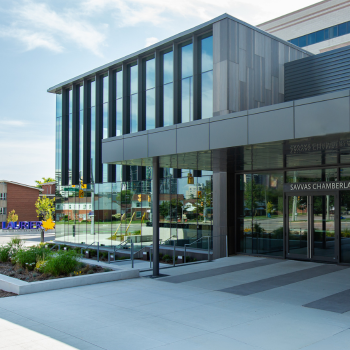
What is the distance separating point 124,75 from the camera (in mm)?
24625

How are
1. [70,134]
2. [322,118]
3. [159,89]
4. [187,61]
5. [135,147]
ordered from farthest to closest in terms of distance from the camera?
1. [70,134]
2. [159,89]
3. [187,61]
4. [135,147]
5. [322,118]

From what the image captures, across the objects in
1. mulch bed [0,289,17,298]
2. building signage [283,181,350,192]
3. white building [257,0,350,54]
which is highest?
white building [257,0,350,54]

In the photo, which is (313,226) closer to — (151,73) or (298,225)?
(298,225)

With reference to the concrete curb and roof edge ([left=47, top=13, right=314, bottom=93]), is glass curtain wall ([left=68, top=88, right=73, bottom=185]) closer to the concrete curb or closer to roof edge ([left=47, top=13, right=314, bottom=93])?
roof edge ([left=47, top=13, right=314, bottom=93])

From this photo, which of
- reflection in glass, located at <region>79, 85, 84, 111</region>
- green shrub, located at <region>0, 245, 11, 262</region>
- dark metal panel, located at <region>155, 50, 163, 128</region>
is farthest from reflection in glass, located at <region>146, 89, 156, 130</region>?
green shrub, located at <region>0, 245, 11, 262</region>

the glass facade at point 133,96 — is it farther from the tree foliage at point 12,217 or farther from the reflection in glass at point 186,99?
the tree foliage at point 12,217

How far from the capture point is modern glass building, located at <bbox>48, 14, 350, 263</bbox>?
34.1ft

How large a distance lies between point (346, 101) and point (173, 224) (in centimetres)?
1328

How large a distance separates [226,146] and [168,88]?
1167cm

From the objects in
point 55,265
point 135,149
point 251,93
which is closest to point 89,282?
point 55,265

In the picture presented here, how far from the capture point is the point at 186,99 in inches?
786

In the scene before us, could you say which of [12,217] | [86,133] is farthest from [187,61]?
[12,217]

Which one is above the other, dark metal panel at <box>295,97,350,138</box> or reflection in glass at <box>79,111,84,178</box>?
reflection in glass at <box>79,111,84,178</box>

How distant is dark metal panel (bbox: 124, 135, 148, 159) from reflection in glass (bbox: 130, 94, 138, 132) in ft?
34.8
